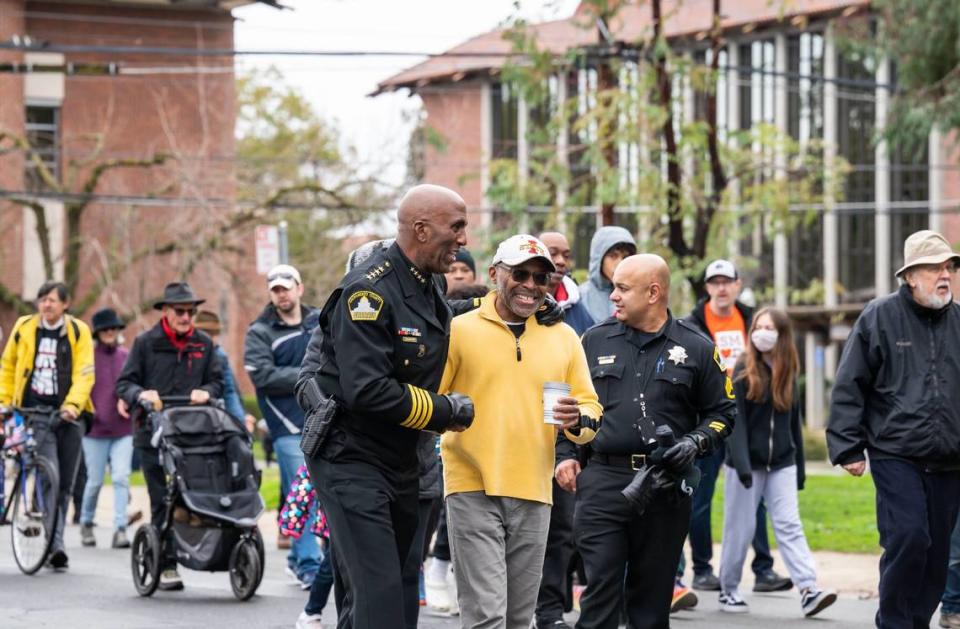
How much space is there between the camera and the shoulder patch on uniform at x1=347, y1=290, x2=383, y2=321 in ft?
21.6

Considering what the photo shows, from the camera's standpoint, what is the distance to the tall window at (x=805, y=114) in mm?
54344

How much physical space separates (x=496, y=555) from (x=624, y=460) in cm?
116

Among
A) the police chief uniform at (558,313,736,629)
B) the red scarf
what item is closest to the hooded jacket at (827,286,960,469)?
the police chief uniform at (558,313,736,629)

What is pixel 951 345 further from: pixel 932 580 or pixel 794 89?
pixel 794 89

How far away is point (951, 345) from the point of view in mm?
8617

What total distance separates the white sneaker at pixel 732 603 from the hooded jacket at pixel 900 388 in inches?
109

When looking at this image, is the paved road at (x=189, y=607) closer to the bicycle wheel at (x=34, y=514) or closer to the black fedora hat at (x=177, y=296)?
the bicycle wheel at (x=34, y=514)

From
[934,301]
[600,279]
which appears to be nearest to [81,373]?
[600,279]

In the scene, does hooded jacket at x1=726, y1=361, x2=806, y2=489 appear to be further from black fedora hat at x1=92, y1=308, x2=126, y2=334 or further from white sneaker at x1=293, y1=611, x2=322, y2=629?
black fedora hat at x1=92, y1=308, x2=126, y2=334

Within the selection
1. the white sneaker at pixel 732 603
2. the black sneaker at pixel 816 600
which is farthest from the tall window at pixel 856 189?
the black sneaker at pixel 816 600

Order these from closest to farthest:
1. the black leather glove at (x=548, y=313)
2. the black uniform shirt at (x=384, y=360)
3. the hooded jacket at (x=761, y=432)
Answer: the black uniform shirt at (x=384, y=360), the black leather glove at (x=548, y=313), the hooded jacket at (x=761, y=432)

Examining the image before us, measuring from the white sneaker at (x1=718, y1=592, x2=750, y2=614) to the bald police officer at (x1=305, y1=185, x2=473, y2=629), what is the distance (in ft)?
15.8

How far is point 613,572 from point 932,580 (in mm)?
1795

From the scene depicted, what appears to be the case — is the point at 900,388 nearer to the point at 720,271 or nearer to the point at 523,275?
the point at 523,275
